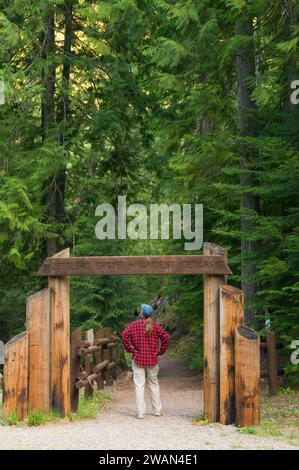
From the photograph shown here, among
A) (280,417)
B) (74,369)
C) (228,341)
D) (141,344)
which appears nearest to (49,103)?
(74,369)

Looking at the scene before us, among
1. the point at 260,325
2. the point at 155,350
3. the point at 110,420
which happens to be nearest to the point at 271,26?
the point at 260,325

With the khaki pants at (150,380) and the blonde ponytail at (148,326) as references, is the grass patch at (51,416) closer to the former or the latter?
the khaki pants at (150,380)

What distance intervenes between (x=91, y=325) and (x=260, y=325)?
4.33 metres

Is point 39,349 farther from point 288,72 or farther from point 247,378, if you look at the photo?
point 288,72

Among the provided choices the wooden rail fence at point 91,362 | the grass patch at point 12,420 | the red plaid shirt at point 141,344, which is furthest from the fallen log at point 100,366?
the grass patch at point 12,420

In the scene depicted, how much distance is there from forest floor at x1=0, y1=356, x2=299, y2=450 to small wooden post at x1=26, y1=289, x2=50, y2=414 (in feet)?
1.62

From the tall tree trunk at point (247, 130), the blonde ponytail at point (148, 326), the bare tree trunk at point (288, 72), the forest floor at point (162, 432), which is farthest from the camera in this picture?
the tall tree trunk at point (247, 130)

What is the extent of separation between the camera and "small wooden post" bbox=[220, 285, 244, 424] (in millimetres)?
11125

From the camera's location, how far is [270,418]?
11859 mm

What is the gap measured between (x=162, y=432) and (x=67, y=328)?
2093 millimetres

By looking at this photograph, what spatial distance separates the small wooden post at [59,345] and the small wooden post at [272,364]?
4.50 m

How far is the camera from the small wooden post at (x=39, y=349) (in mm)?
11391

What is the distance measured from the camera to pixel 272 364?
14.5m

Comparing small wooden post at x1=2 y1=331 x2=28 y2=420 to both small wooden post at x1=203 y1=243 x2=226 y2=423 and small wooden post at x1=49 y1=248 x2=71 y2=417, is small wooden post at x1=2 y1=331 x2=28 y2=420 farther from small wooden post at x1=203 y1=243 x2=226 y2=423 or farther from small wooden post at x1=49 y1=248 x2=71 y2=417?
small wooden post at x1=203 y1=243 x2=226 y2=423
